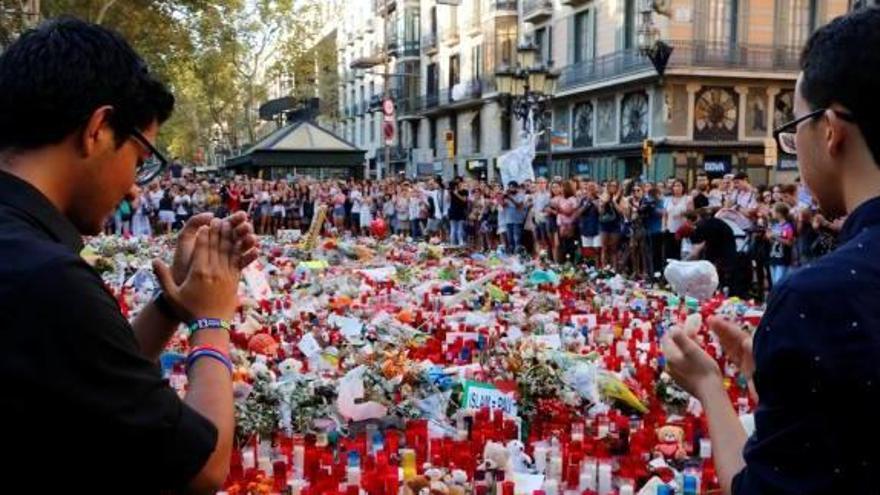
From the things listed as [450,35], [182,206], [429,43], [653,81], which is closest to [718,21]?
[653,81]

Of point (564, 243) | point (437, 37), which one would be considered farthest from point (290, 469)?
point (437, 37)

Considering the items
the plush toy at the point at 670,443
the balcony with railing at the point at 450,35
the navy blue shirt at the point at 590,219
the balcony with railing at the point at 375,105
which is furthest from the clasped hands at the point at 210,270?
the balcony with railing at the point at 375,105

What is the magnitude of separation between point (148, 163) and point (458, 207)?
19.8 m

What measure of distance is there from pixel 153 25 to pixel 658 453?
26.9 meters

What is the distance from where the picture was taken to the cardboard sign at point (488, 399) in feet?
14.4

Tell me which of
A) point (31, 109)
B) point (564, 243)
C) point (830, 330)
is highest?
point (31, 109)

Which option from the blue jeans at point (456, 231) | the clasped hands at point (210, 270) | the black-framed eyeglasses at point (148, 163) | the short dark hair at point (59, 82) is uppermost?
the short dark hair at point (59, 82)

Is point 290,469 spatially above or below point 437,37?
below

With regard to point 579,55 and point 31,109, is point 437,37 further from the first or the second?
point 31,109

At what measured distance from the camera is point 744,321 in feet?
23.3

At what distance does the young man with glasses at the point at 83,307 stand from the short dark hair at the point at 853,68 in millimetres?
1340

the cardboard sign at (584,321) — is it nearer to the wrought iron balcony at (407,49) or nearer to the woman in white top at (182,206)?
the woman in white top at (182,206)

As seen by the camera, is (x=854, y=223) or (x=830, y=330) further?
(x=854, y=223)

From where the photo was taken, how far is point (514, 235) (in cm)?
1908
